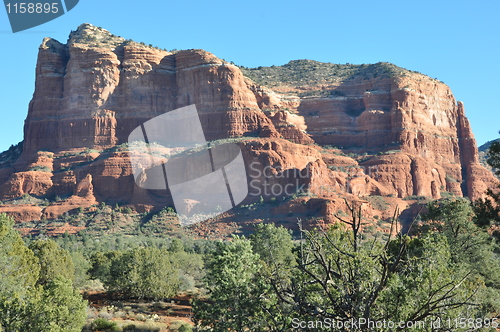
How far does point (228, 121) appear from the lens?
10288cm

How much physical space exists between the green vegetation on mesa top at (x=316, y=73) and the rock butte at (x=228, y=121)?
103 centimetres

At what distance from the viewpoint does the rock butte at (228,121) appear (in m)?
93.1

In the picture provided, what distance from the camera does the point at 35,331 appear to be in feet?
64.2

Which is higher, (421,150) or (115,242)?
(421,150)

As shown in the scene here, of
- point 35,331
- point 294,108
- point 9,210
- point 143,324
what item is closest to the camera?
point 35,331

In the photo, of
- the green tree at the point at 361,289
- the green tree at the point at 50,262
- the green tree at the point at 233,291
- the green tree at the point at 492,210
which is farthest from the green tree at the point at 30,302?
the green tree at the point at 492,210

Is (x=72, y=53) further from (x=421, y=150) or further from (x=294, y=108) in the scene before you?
(x=421, y=150)

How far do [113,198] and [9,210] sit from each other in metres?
16.9

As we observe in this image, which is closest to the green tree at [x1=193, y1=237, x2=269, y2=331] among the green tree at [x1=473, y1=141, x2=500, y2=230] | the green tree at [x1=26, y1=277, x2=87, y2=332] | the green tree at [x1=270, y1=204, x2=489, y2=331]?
the green tree at [x1=270, y1=204, x2=489, y2=331]

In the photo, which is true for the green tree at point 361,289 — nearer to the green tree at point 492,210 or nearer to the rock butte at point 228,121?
the green tree at point 492,210

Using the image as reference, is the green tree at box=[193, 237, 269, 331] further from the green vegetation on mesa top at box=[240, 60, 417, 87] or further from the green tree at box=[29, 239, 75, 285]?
the green vegetation on mesa top at box=[240, 60, 417, 87]

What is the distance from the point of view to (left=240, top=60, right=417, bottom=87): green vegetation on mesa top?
118137 millimetres

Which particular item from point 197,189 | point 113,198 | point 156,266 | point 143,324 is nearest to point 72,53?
point 113,198

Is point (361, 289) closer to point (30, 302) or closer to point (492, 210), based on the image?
point (492, 210)
